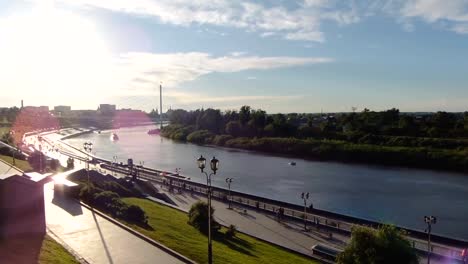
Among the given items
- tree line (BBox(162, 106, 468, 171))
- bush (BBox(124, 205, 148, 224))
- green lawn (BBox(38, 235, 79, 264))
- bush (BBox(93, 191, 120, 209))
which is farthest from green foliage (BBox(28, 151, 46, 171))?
tree line (BBox(162, 106, 468, 171))

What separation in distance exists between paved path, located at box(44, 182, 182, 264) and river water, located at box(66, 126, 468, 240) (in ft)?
61.3

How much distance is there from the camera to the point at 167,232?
15664 millimetres

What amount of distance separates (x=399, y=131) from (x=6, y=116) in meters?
121

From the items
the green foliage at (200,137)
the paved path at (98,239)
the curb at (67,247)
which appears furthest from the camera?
the green foliage at (200,137)

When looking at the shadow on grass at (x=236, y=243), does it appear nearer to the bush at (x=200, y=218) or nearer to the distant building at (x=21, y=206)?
the bush at (x=200, y=218)

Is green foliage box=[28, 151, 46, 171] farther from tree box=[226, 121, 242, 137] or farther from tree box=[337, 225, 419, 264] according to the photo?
tree box=[226, 121, 242, 137]

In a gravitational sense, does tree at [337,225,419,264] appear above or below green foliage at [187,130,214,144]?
above

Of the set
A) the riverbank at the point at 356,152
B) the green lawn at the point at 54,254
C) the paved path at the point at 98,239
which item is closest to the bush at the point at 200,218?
the paved path at the point at 98,239

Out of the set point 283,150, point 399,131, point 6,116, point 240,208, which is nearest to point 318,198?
point 240,208

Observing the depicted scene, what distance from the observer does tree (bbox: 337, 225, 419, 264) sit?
42.8ft

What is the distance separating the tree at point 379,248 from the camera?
13.0 metres

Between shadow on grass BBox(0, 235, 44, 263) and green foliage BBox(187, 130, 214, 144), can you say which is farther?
green foliage BBox(187, 130, 214, 144)

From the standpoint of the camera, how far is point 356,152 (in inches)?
2552

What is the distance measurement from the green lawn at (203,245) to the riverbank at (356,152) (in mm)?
43394
